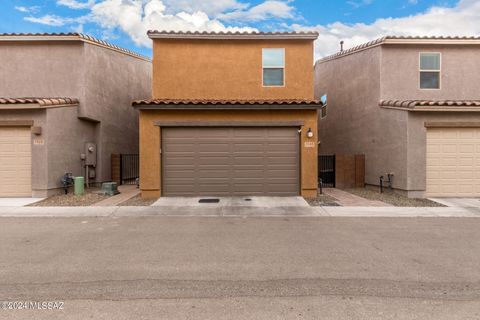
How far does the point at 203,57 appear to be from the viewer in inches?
480

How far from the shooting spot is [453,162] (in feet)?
35.8

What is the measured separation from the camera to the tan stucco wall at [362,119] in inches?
453

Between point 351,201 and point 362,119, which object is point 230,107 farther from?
point 362,119

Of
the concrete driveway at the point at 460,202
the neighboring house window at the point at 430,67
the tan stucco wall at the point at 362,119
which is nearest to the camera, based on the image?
the concrete driveway at the point at 460,202

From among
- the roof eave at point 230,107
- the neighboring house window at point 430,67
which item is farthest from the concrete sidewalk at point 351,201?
the neighboring house window at point 430,67

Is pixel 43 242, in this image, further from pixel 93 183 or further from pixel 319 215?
pixel 93 183

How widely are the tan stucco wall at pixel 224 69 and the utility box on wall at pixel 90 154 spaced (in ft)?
13.7

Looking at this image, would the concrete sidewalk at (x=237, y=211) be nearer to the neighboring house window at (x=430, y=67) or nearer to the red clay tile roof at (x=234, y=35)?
the neighboring house window at (x=430, y=67)

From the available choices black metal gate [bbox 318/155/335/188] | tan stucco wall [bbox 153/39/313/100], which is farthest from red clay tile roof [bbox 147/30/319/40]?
black metal gate [bbox 318/155/335/188]

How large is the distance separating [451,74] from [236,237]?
1303 cm

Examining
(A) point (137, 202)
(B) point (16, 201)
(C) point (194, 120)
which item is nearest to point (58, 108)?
(B) point (16, 201)

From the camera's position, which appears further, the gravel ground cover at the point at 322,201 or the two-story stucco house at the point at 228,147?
the two-story stucco house at the point at 228,147

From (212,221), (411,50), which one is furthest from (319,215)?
(411,50)

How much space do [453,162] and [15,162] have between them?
16.8 meters
